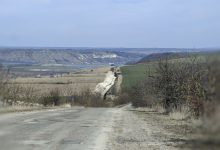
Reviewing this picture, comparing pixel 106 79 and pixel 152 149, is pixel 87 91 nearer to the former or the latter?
pixel 106 79

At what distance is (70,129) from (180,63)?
16.9m

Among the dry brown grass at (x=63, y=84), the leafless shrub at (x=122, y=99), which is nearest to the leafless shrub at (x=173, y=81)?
the dry brown grass at (x=63, y=84)

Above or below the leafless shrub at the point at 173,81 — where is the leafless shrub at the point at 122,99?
below

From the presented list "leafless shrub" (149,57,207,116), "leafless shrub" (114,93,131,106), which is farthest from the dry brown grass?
"leafless shrub" (149,57,207,116)

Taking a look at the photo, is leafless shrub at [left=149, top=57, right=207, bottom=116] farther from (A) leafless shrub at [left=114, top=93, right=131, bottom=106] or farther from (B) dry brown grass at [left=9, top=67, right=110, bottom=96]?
(A) leafless shrub at [left=114, top=93, right=131, bottom=106]

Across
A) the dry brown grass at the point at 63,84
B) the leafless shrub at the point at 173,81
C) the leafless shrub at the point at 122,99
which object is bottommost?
the leafless shrub at the point at 122,99

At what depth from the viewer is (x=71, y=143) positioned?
1573cm

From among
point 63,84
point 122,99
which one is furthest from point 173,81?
point 63,84

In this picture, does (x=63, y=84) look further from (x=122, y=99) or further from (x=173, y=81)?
(x=173, y=81)

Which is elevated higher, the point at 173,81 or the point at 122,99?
the point at 173,81

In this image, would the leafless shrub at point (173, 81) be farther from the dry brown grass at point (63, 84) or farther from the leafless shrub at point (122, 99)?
the leafless shrub at point (122, 99)

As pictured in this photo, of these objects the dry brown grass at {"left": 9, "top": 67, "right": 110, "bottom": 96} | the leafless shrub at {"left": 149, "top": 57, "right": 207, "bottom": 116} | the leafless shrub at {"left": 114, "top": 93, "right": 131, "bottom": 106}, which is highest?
the leafless shrub at {"left": 149, "top": 57, "right": 207, "bottom": 116}

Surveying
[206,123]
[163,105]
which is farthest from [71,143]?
[163,105]

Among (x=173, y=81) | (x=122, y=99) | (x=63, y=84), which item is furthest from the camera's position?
(x=122, y=99)
